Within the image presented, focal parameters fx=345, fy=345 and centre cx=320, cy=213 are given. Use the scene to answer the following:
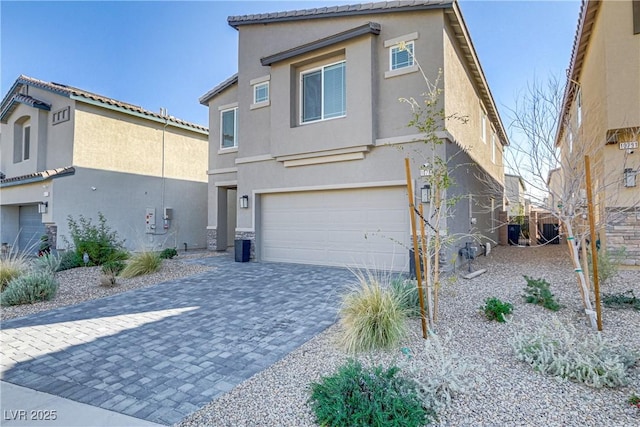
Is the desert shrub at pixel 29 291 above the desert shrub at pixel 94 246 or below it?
below

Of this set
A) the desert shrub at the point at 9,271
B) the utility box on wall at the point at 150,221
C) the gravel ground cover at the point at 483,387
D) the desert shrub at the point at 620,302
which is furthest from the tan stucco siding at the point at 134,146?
the desert shrub at the point at 620,302

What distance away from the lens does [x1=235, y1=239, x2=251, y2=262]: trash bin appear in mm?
11875

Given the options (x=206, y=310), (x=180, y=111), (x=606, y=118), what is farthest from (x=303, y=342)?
(x=180, y=111)

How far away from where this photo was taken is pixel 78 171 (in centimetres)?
1369

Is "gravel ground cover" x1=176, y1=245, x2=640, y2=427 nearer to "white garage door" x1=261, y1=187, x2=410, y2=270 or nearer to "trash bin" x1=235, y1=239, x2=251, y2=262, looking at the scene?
"white garage door" x1=261, y1=187, x2=410, y2=270

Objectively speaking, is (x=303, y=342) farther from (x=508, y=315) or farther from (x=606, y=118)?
(x=606, y=118)

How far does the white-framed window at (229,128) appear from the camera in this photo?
1417 centimetres

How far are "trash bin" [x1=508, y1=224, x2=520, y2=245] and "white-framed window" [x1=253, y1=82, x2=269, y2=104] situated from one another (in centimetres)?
1354

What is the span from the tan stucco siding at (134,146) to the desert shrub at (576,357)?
15.8m

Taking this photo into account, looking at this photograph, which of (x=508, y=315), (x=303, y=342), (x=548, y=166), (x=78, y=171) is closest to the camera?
(x=303, y=342)

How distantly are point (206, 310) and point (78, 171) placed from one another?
36.3 feet

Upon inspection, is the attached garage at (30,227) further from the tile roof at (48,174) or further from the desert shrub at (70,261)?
the desert shrub at (70,261)

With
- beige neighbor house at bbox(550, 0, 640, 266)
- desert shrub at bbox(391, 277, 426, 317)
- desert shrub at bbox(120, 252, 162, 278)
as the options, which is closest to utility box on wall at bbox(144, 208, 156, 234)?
desert shrub at bbox(120, 252, 162, 278)

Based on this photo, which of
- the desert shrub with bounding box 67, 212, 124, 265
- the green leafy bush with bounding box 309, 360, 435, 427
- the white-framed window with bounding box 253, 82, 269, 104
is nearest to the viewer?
the green leafy bush with bounding box 309, 360, 435, 427
